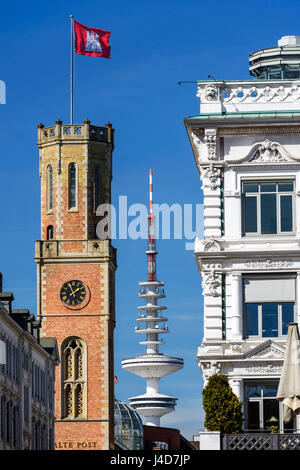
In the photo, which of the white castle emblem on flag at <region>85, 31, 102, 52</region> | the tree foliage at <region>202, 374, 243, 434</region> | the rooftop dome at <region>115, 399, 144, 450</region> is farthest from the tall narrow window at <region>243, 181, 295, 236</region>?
the rooftop dome at <region>115, 399, 144, 450</region>

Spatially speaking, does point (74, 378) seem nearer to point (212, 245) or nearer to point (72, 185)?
point (72, 185)

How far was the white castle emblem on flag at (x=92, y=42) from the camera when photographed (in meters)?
92.5

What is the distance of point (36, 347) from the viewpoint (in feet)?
337

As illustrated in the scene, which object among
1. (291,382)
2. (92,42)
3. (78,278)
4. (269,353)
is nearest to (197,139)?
(269,353)

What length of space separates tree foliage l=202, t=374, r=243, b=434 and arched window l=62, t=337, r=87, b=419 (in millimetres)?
68666

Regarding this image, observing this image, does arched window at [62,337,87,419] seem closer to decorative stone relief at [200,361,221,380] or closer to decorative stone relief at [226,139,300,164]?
decorative stone relief at [226,139,300,164]

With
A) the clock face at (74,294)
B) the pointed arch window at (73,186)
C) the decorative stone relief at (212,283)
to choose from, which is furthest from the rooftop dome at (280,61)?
the pointed arch window at (73,186)

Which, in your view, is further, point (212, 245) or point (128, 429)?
point (128, 429)

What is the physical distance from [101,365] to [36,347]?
14386 millimetres

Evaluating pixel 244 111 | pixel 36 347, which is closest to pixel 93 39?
pixel 36 347

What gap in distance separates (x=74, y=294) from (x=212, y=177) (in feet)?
221

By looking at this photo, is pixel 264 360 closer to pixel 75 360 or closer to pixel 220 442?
pixel 220 442

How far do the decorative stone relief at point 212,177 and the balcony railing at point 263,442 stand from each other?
10.4 metres

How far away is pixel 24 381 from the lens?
314ft
